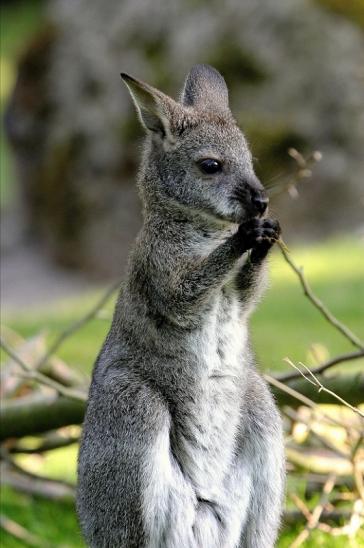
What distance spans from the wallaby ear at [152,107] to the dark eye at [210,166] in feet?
0.68

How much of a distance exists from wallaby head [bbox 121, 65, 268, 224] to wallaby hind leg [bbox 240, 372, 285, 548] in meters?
0.86

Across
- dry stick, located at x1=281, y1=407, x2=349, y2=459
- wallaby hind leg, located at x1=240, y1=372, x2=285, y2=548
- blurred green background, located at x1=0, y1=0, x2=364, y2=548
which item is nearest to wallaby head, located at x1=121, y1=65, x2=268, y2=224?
wallaby hind leg, located at x1=240, y1=372, x2=285, y2=548

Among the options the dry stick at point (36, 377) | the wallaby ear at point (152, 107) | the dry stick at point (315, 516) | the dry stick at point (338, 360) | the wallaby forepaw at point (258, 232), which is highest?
the wallaby ear at point (152, 107)

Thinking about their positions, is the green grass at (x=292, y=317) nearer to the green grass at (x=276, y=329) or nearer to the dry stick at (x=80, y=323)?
the green grass at (x=276, y=329)

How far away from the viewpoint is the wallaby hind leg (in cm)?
415

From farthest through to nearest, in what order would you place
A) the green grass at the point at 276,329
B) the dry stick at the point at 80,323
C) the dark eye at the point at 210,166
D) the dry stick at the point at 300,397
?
the green grass at the point at 276,329 → the dry stick at the point at 80,323 → the dry stick at the point at 300,397 → the dark eye at the point at 210,166

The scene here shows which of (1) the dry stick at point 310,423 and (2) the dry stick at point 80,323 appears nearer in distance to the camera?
(1) the dry stick at point 310,423

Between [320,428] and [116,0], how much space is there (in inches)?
476

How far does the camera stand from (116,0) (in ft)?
56.2

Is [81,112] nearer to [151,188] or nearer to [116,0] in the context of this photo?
[116,0]

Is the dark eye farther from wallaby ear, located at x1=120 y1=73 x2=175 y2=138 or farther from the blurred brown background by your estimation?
the blurred brown background

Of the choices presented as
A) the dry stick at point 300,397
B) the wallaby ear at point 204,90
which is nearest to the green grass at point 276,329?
the dry stick at point 300,397

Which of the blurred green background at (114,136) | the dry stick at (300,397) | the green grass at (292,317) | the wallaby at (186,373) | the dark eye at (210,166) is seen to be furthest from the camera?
the blurred green background at (114,136)

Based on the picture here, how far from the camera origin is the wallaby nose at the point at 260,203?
3.94m
